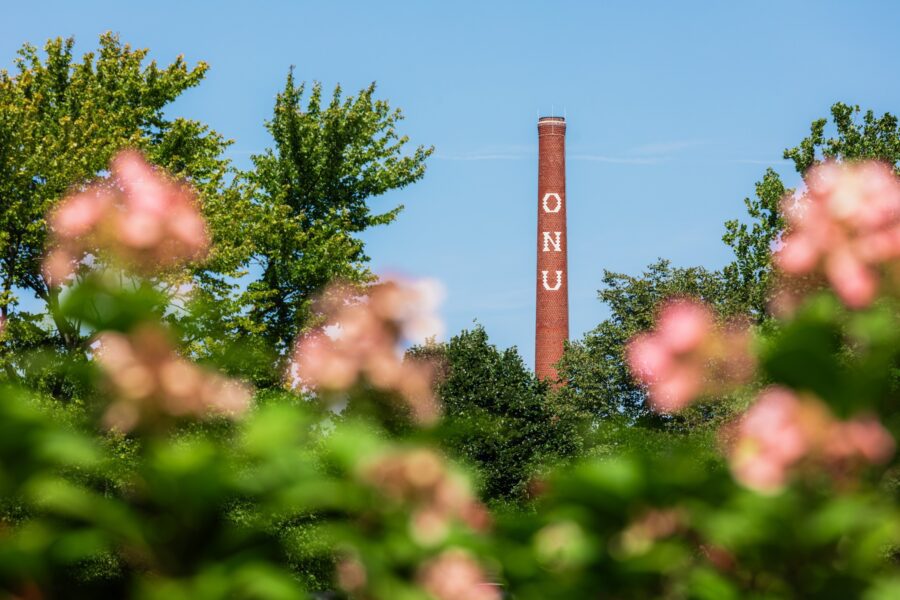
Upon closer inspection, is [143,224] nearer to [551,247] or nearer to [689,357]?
[689,357]

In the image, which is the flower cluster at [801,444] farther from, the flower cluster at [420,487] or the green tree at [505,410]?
the green tree at [505,410]

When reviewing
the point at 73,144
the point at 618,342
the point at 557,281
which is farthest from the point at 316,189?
the point at 557,281

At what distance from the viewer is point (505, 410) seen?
173 feet

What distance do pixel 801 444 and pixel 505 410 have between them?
50503 millimetres

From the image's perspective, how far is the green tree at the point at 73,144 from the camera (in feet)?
97.1

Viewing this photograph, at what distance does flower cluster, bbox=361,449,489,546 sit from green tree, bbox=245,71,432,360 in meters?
33.3

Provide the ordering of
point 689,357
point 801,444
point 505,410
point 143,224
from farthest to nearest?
point 505,410 < point 143,224 < point 689,357 < point 801,444

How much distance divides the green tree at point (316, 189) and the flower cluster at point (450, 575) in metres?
33.2

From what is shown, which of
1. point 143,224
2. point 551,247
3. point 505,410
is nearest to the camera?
point 143,224

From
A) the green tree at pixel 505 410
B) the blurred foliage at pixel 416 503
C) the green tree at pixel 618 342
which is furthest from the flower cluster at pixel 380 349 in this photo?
the green tree at pixel 618 342

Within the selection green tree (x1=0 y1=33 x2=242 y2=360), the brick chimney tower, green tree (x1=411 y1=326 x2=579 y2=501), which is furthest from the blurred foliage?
the brick chimney tower

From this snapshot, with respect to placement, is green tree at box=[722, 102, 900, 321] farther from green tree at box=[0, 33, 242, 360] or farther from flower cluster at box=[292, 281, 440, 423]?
flower cluster at box=[292, 281, 440, 423]

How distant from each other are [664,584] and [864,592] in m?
0.40

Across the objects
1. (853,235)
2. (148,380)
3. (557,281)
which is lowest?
(148,380)
